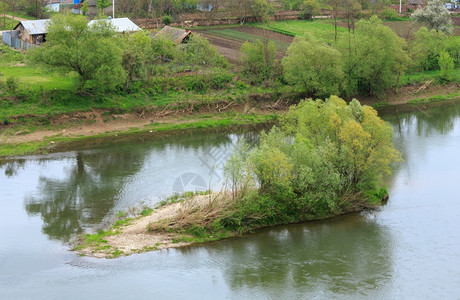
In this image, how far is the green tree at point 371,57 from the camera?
63.6 m

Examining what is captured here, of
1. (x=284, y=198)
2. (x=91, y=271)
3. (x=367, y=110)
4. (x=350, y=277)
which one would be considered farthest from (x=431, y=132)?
(x=91, y=271)

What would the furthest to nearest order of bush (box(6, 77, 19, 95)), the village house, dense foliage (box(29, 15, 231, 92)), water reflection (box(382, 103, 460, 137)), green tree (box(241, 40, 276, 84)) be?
the village house
green tree (box(241, 40, 276, 84))
water reflection (box(382, 103, 460, 137))
bush (box(6, 77, 19, 95))
dense foliage (box(29, 15, 231, 92))

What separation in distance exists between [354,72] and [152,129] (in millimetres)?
22045

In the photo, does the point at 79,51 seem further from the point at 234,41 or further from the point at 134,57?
the point at 234,41

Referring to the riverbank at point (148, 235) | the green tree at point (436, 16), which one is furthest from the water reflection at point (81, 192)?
the green tree at point (436, 16)

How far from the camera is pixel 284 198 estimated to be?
37281 millimetres

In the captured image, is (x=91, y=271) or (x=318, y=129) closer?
(x=91, y=271)

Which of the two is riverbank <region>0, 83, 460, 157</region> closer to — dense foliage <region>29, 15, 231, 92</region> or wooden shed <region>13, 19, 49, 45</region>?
dense foliage <region>29, 15, 231, 92</region>

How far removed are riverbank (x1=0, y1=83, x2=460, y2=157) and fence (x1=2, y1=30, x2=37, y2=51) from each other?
712 inches

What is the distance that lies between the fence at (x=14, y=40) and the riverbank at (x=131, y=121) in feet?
59.4

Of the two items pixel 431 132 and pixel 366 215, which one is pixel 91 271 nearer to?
pixel 366 215

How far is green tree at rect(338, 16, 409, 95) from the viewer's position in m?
63.6

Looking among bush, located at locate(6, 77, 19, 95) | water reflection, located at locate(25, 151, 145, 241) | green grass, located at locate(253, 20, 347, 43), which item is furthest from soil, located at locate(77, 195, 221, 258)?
green grass, located at locate(253, 20, 347, 43)

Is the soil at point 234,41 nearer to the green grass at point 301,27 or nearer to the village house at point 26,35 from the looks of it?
the green grass at point 301,27
